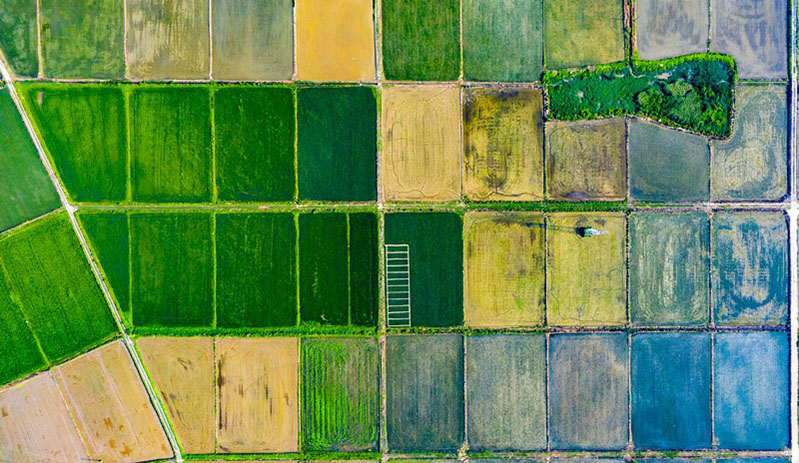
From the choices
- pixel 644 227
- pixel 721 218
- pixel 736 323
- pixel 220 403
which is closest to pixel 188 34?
pixel 220 403

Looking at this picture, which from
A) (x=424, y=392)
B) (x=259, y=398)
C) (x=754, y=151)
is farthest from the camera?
(x=754, y=151)

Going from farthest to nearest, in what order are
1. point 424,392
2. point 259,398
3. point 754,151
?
point 754,151 → point 259,398 → point 424,392

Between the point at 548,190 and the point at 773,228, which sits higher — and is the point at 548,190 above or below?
above

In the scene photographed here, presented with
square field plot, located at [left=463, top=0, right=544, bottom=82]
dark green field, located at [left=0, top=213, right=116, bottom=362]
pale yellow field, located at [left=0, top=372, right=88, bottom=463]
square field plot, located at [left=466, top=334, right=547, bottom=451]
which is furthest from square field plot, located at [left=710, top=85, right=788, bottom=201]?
pale yellow field, located at [left=0, top=372, right=88, bottom=463]

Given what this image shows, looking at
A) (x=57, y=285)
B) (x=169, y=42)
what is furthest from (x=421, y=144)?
(x=57, y=285)

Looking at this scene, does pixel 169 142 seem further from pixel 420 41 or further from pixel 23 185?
pixel 420 41

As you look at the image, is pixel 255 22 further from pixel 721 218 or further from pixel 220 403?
pixel 721 218

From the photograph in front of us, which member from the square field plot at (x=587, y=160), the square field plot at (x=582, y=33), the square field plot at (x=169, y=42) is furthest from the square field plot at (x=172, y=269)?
the square field plot at (x=582, y=33)
